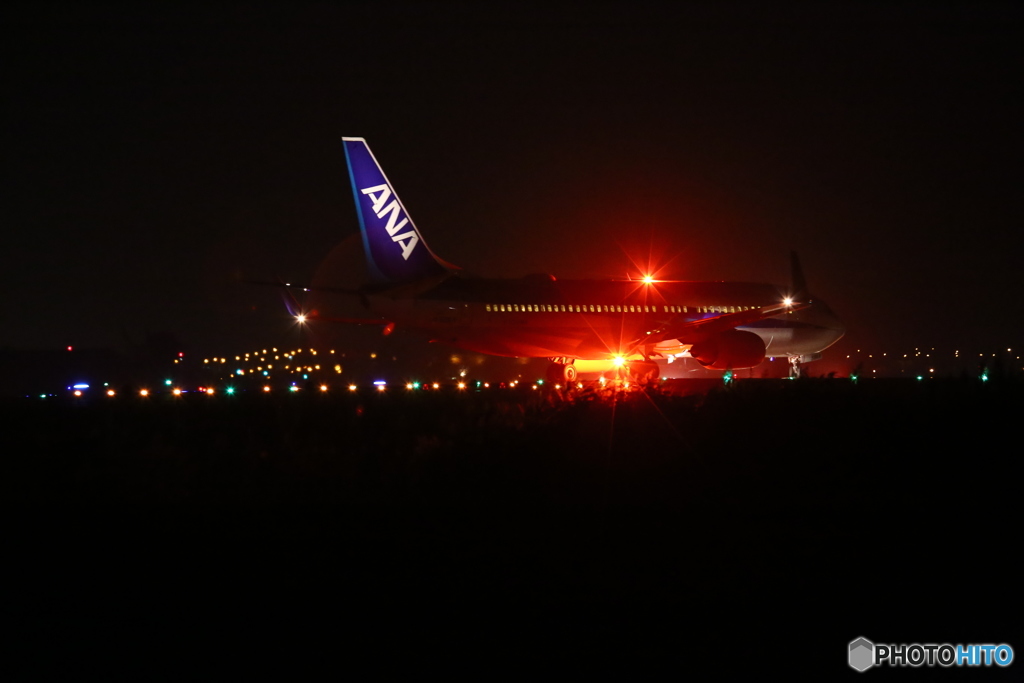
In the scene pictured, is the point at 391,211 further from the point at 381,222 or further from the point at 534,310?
the point at 534,310

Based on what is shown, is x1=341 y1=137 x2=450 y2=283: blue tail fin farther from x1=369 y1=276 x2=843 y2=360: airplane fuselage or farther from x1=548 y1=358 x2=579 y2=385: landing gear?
x1=548 y1=358 x2=579 y2=385: landing gear

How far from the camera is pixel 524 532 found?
8703 mm

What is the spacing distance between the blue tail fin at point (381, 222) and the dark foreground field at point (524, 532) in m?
12.0

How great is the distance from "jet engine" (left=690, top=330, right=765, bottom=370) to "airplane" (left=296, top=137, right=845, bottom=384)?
0.10 feet

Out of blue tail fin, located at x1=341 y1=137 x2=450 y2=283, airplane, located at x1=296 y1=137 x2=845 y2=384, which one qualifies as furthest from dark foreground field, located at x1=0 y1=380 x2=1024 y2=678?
blue tail fin, located at x1=341 y1=137 x2=450 y2=283

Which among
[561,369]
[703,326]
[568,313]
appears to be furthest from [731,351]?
[561,369]

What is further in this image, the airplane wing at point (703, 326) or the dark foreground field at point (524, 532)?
the airplane wing at point (703, 326)

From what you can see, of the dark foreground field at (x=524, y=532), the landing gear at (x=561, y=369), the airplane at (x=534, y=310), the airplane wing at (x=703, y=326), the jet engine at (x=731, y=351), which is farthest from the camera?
the landing gear at (x=561, y=369)

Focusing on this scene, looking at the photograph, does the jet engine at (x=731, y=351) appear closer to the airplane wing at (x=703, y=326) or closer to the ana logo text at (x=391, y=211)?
the airplane wing at (x=703, y=326)

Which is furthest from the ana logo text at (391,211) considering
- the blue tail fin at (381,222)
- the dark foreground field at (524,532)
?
the dark foreground field at (524,532)

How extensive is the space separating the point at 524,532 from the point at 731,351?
18.2 metres

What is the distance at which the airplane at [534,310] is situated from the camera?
2505cm

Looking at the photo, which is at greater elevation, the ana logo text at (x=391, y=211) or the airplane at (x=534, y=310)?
the ana logo text at (x=391, y=211)

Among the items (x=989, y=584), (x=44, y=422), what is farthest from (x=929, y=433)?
(x=44, y=422)
